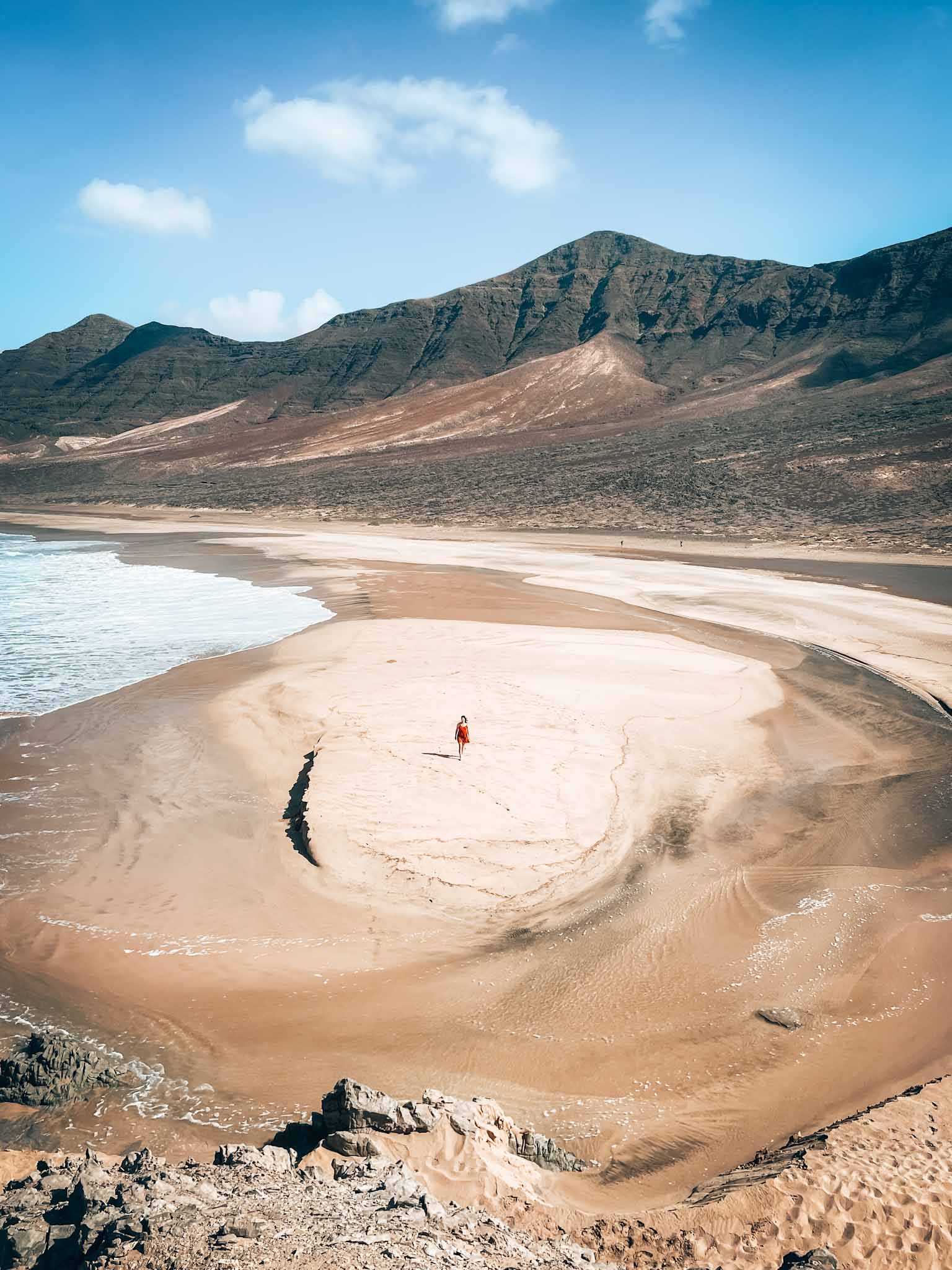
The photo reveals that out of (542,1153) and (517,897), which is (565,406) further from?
(542,1153)

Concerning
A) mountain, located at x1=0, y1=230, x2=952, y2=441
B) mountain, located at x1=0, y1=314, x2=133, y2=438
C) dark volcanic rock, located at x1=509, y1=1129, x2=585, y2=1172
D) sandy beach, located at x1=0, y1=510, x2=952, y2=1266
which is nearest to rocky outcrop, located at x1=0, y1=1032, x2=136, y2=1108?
sandy beach, located at x1=0, y1=510, x2=952, y2=1266

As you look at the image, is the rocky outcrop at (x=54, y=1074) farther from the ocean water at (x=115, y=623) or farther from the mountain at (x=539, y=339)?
the mountain at (x=539, y=339)

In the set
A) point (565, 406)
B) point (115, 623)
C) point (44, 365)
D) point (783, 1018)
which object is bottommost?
point (783, 1018)

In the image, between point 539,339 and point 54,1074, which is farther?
point 539,339

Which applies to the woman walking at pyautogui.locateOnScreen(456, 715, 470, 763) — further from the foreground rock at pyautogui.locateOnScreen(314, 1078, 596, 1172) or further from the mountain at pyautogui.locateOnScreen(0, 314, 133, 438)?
the mountain at pyautogui.locateOnScreen(0, 314, 133, 438)

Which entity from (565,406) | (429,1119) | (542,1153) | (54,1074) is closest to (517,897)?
(542,1153)

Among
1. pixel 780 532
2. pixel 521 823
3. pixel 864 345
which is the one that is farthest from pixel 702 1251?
pixel 864 345
